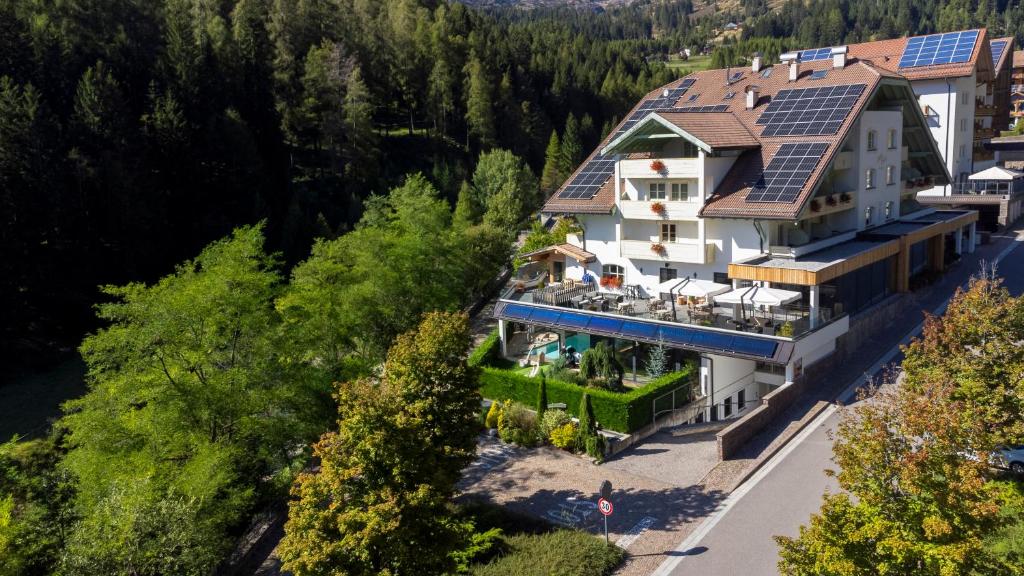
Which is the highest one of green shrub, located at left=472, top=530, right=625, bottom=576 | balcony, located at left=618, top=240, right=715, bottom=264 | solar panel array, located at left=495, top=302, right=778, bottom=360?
balcony, located at left=618, top=240, right=715, bottom=264

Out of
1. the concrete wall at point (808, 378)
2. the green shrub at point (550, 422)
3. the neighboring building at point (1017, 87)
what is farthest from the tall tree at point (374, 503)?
the neighboring building at point (1017, 87)

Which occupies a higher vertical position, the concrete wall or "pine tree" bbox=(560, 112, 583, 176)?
"pine tree" bbox=(560, 112, 583, 176)

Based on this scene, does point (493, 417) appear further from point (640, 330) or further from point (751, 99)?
point (751, 99)

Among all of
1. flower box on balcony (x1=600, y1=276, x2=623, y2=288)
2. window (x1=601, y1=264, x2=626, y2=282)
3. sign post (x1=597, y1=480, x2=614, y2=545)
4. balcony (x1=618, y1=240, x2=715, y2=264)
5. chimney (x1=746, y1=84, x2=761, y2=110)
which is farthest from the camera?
chimney (x1=746, y1=84, x2=761, y2=110)

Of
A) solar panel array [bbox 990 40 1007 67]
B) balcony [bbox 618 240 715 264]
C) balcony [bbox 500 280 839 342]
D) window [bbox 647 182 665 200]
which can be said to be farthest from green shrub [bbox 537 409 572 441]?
solar panel array [bbox 990 40 1007 67]

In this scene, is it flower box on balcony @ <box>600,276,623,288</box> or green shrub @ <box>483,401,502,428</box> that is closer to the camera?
green shrub @ <box>483,401,502,428</box>

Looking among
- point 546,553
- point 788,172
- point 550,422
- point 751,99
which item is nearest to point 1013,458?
point 546,553

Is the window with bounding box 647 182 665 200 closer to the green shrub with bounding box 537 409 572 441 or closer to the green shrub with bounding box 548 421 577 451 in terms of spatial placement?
the green shrub with bounding box 537 409 572 441

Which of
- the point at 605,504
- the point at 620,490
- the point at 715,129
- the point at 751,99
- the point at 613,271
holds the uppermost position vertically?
the point at 751,99
